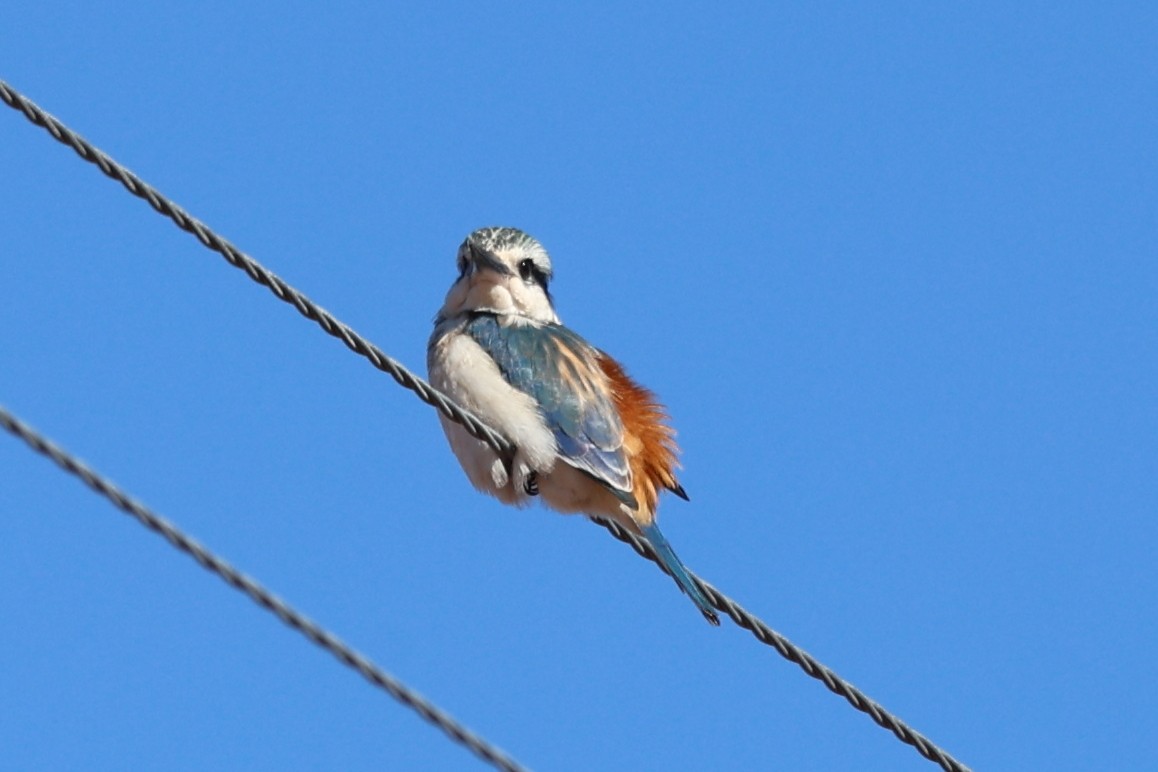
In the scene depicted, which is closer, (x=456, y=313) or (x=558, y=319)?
(x=456, y=313)

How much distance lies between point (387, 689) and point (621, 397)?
349cm

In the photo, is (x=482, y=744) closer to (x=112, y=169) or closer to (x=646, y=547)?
(x=112, y=169)

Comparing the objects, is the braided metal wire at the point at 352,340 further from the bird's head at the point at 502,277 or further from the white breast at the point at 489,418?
the bird's head at the point at 502,277

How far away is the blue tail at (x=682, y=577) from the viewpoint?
6039 mm

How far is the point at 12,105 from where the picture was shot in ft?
15.4

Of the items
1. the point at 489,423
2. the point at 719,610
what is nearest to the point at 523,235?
the point at 489,423

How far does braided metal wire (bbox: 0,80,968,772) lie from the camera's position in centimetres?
472

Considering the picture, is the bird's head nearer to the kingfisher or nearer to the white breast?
the kingfisher

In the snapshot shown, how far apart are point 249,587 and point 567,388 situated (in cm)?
316

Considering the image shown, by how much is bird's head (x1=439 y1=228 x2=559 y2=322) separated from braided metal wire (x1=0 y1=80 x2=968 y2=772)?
1740 millimetres

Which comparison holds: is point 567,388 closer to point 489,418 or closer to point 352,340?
point 489,418

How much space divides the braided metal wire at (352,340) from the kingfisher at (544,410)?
3.01ft

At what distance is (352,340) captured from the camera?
5.21 metres

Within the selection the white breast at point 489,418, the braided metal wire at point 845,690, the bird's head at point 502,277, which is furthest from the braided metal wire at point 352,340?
the bird's head at point 502,277
